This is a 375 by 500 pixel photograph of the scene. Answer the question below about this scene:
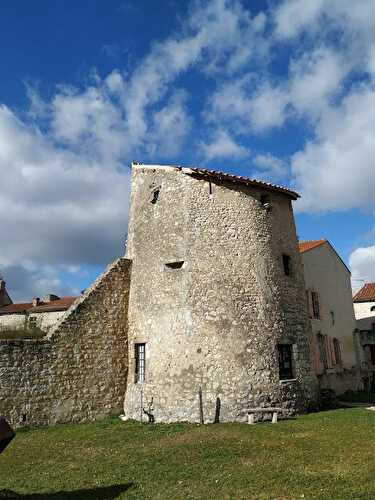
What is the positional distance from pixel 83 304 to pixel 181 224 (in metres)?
4.66

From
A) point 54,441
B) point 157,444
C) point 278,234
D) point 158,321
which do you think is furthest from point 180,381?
point 278,234

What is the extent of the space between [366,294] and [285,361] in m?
21.8

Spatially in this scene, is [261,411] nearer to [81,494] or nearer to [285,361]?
[285,361]

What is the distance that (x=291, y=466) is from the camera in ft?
28.0

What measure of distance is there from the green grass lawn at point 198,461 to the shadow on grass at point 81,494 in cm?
2

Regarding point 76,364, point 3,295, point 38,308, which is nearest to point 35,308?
point 38,308

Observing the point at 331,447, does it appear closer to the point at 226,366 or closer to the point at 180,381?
the point at 226,366

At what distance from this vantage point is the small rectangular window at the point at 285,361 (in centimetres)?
1493

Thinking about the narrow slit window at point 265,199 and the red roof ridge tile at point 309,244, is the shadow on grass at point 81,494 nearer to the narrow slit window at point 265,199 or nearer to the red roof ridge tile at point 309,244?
the narrow slit window at point 265,199

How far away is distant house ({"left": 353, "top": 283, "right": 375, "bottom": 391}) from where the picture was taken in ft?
84.1

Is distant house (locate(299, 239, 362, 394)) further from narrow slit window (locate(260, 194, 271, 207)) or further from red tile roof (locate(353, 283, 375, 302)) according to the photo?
red tile roof (locate(353, 283, 375, 302))

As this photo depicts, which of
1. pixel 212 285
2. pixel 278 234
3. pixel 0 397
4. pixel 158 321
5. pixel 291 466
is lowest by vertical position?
pixel 291 466

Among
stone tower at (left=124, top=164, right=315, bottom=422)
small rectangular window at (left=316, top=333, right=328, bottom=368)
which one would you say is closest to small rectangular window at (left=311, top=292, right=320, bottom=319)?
small rectangular window at (left=316, top=333, right=328, bottom=368)

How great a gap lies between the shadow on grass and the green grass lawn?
17 millimetres
